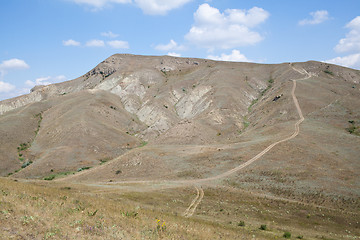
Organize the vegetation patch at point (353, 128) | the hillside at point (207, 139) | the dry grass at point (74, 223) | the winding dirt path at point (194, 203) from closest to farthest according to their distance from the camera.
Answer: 1. the dry grass at point (74, 223)
2. the winding dirt path at point (194, 203)
3. the hillside at point (207, 139)
4. the vegetation patch at point (353, 128)

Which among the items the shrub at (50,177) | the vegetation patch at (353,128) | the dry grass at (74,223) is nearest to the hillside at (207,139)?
the vegetation patch at (353,128)

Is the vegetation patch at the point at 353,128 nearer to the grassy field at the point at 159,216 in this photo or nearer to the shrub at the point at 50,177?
the grassy field at the point at 159,216

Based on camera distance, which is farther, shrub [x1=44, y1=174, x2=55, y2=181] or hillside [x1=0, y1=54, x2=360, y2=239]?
shrub [x1=44, y1=174, x2=55, y2=181]

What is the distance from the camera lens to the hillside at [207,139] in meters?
32.8

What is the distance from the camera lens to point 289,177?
38.2m

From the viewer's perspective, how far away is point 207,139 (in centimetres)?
7188

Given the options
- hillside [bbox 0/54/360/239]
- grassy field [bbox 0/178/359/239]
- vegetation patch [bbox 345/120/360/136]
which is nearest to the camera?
grassy field [bbox 0/178/359/239]

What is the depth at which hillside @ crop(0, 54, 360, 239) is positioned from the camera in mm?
32781

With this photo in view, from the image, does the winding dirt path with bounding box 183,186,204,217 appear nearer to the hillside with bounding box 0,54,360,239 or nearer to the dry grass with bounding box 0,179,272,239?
the hillside with bounding box 0,54,360,239

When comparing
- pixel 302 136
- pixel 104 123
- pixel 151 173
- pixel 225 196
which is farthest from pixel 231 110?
pixel 225 196

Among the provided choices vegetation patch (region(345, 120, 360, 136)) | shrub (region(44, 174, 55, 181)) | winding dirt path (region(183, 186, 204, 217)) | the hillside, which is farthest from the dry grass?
vegetation patch (region(345, 120, 360, 136))

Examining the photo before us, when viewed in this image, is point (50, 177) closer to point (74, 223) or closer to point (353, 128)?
point (74, 223)

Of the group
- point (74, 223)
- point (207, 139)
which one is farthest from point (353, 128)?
point (74, 223)

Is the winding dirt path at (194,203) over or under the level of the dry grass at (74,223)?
under
